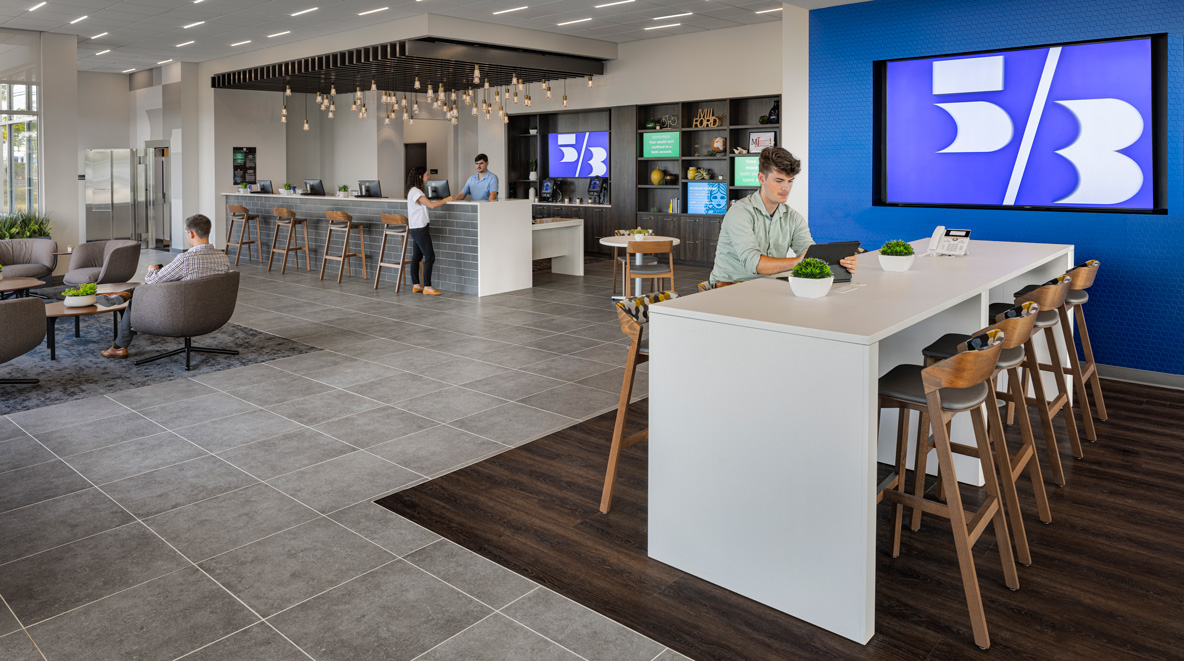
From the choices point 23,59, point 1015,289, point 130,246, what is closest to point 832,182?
point 1015,289

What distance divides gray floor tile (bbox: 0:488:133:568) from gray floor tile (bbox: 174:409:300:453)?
0.74m

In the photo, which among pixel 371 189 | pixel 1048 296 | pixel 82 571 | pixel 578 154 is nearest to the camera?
pixel 82 571

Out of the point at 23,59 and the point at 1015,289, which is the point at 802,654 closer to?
the point at 1015,289

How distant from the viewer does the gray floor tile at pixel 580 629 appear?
8.11 feet

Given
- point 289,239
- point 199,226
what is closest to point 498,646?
point 199,226

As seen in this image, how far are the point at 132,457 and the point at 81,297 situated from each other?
2.60 meters

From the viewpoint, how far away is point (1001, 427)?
9.83 feet

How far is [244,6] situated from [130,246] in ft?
10.6

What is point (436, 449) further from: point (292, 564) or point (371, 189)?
point (371, 189)

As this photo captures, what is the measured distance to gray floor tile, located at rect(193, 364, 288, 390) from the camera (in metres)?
5.59

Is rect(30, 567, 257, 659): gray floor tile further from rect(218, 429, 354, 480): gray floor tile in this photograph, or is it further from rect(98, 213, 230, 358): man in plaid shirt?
rect(98, 213, 230, 358): man in plaid shirt

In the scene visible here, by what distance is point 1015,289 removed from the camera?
192 inches

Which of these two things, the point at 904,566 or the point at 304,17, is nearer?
the point at 904,566

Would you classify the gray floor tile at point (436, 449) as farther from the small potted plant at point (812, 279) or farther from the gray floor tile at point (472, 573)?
the small potted plant at point (812, 279)
